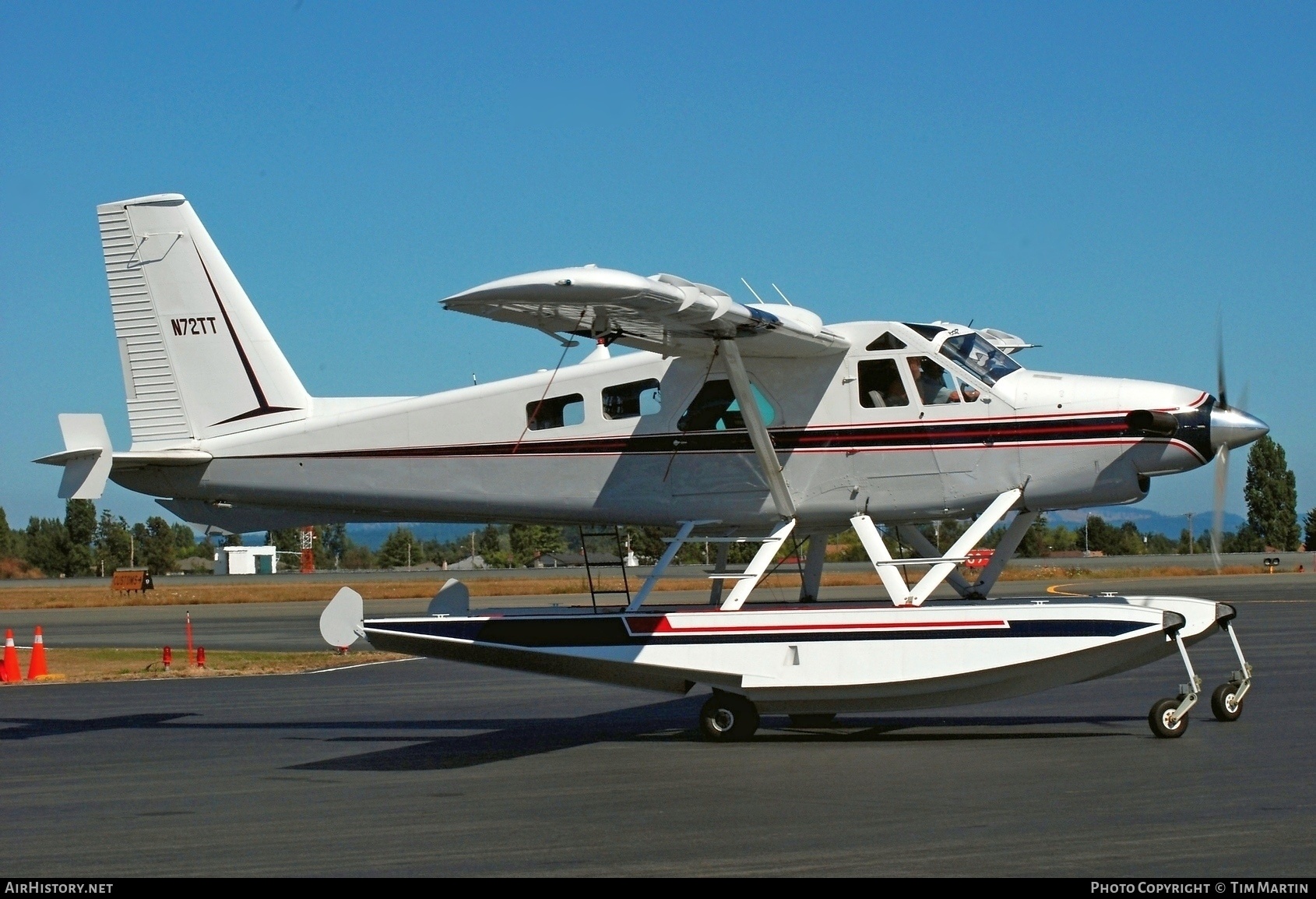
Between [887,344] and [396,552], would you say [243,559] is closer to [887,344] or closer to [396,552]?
[396,552]

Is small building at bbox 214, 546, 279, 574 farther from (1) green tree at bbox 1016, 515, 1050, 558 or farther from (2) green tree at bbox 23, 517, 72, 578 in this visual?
(1) green tree at bbox 1016, 515, 1050, 558

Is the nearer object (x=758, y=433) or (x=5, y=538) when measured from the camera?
(x=758, y=433)

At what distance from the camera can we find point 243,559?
3720 inches

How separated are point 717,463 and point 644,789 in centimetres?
406


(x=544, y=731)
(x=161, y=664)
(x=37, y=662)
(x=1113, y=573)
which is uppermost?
(x=544, y=731)

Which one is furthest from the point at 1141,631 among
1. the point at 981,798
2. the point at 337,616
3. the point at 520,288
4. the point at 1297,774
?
the point at 337,616

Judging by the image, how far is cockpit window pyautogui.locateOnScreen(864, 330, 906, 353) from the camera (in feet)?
41.4

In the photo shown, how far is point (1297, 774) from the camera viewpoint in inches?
367

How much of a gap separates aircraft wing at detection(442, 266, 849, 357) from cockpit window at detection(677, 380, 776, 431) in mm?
432

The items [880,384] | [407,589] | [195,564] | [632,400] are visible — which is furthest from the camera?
[195,564]

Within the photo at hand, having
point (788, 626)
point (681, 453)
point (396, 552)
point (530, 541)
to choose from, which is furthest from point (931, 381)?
point (396, 552)

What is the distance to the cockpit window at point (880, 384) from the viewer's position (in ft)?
41.5

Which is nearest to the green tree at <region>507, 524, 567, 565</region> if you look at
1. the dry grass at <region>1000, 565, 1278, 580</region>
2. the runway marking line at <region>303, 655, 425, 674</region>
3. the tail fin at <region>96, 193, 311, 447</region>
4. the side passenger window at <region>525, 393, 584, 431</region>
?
the dry grass at <region>1000, 565, 1278, 580</region>

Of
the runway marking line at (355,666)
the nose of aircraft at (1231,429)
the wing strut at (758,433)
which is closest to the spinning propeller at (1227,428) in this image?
the nose of aircraft at (1231,429)
